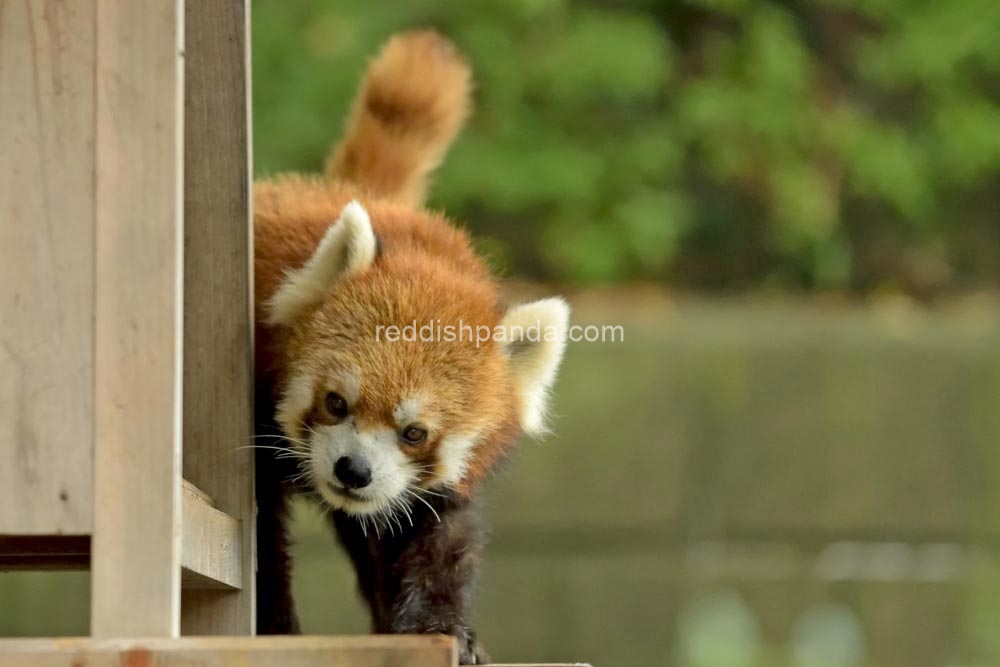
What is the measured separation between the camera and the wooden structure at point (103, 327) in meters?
1.97

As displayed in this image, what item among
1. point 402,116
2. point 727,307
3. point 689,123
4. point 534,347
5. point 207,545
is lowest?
point 207,545

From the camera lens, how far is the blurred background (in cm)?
595

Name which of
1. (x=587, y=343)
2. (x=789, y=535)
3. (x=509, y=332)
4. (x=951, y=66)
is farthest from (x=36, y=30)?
(x=951, y=66)

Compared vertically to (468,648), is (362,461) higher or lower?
higher

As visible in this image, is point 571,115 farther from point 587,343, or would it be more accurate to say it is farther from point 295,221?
point 295,221

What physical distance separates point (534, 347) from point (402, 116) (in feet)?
2.82

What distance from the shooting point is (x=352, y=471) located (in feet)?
9.27

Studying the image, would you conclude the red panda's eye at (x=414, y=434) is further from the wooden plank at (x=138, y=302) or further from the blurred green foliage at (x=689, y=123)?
the blurred green foliage at (x=689, y=123)

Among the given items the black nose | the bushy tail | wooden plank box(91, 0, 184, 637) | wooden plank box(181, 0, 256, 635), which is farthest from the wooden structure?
the bushy tail

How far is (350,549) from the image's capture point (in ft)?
11.3

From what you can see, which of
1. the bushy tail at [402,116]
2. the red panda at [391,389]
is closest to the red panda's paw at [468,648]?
the red panda at [391,389]

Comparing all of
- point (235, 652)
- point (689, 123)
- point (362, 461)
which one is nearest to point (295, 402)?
point (362, 461)

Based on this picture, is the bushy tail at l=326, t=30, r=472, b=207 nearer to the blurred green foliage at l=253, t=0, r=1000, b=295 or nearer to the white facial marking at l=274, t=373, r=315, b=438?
the white facial marking at l=274, t=373, r=315, b=438

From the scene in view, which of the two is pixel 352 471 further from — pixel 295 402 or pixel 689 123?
pixel 689 123
